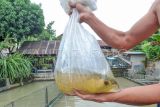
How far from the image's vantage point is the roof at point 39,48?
29.2 meters

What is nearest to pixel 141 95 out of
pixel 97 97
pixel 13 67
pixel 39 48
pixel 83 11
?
pixel 97 97

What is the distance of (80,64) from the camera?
1.69m

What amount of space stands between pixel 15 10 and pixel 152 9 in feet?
88.5

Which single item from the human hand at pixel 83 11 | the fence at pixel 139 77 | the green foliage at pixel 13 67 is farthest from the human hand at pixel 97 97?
the fence at pixel 139 77

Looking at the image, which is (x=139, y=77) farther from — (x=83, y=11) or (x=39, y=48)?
(x=83, y=11)

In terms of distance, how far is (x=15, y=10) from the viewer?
92.1ft

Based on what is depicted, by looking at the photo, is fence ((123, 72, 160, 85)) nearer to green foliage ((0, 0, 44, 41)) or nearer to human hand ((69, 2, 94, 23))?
green foliage ((0, 0, 44, 41))

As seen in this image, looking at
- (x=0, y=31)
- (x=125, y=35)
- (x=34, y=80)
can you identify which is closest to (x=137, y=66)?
(x=34, y=80)

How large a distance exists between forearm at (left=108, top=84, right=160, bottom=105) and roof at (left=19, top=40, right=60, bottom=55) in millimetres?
27138

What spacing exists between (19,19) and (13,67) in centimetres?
771

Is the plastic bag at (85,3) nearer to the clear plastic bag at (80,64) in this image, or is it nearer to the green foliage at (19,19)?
the clear plastic bag at (80,64)

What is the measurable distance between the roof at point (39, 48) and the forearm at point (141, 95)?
2714cm

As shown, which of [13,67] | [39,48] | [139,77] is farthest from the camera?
[39,48]

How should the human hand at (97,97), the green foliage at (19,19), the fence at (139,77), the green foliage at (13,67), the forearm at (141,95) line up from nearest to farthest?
the forearm at (141,95) < the human hand at (97,97) < the green foliage at (13,67) < the fence at (139,77) < the green foliage at (19,19)
